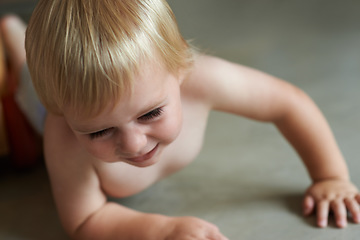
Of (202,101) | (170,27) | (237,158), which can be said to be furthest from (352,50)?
(170,27)

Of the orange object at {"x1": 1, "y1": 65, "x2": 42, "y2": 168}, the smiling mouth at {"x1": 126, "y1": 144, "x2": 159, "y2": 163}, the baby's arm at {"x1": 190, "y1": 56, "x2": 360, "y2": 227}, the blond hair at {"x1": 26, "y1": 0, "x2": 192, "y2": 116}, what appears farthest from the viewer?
the orange object at {"x1": 1, "y1": 65, "x2": 42, "y2": 168}

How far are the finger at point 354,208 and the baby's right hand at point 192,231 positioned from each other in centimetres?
20

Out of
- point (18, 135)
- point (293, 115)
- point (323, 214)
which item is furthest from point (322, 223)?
point (18, 135)

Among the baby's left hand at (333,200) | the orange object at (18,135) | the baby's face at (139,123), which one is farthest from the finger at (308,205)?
the orange object at (18,135)

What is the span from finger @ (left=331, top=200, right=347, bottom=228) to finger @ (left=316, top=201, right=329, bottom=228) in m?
0.01

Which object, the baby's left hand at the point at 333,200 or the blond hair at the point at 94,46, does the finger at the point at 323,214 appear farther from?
the blond hair at the point at 94,46

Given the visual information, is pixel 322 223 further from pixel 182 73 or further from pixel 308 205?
pixel 182 73

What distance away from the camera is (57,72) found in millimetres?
528

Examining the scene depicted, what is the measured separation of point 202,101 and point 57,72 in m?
0.28

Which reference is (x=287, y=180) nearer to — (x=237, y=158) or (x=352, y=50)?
(x=237, y=158)

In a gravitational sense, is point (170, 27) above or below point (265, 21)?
above

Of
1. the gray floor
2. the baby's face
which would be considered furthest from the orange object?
the baby's face

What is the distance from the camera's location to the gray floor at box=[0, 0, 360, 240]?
0.75 meters

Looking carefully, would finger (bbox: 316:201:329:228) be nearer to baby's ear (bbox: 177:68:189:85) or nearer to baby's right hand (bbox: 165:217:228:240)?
baby's right hand (bbox: 165:217:228:240)
